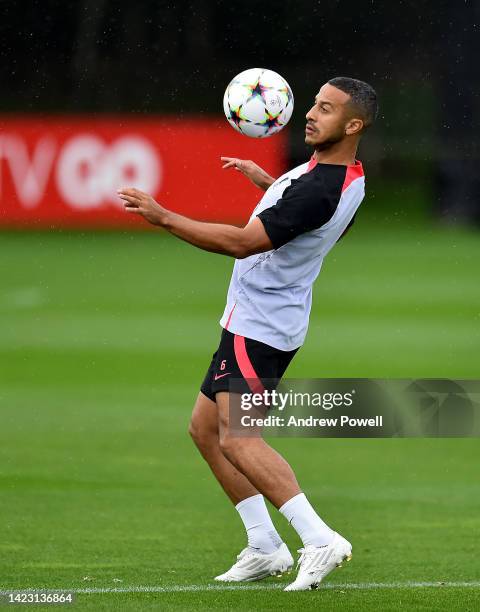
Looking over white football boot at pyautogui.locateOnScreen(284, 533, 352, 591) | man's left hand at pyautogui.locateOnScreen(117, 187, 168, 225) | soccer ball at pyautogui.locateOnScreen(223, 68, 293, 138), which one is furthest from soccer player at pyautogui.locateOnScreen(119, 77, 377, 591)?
soccer ball at pyautogui.locateOnScreen(223, 68, 293, 138)

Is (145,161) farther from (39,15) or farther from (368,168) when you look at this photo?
(39,15)

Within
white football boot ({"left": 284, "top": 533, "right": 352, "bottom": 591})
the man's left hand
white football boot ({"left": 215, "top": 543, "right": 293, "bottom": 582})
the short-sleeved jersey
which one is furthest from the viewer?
white football boot ({"left": 215, "top": 543, "right": 293, "bottom": 582})

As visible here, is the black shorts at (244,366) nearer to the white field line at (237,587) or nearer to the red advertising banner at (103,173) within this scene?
the white field line at (237,587)

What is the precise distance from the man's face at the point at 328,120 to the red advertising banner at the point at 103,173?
65.2 ft

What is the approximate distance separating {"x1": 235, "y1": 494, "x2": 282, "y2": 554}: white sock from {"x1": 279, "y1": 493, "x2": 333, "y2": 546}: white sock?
37 centimetres

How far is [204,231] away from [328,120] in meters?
0.87

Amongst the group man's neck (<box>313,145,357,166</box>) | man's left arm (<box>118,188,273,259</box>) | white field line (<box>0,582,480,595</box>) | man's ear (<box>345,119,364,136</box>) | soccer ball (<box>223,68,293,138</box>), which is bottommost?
white field line (<box>0,582,480,595</box>)

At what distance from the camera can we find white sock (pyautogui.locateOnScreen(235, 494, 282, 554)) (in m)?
7.30

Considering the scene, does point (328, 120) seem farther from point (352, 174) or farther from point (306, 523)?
point (306, 523)

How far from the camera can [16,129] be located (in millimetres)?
27359

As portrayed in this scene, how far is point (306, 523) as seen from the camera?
693 centimetres

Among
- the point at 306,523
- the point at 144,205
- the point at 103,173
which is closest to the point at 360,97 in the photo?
the point at 144,205

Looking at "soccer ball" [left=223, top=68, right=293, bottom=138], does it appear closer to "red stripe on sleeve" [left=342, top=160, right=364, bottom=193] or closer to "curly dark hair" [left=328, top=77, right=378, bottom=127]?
"curly dark hair" [left=328, top=77, right=378, bottom=127]

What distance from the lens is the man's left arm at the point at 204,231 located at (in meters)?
6.68
